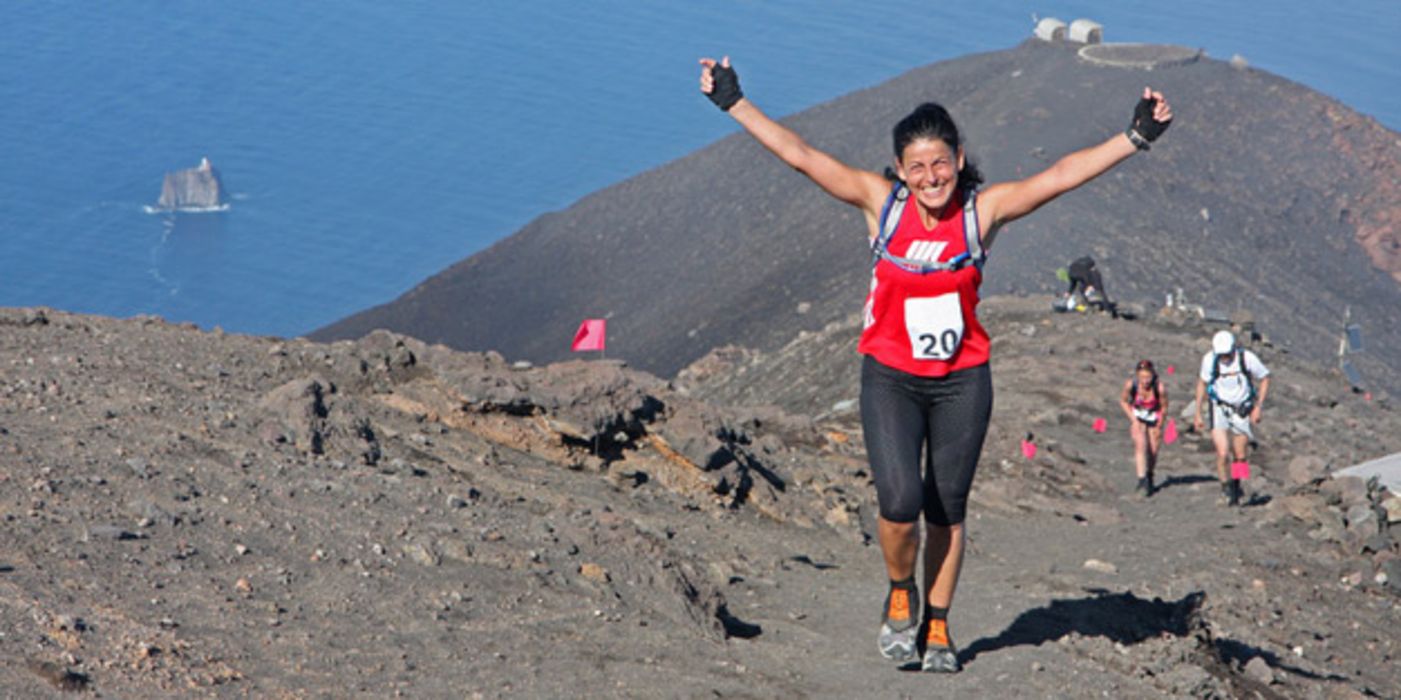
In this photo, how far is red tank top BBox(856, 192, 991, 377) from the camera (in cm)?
711

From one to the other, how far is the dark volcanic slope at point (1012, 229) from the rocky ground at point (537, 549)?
64.3 ft

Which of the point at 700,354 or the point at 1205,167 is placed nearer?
the point at 700,354

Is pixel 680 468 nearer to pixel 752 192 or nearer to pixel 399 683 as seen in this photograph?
pixel 399 683

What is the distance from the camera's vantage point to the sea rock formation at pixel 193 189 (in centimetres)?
8869

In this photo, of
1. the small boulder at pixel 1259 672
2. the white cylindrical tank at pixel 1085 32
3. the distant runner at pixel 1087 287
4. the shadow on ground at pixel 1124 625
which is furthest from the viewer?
the white cylindrical tank at pixel 1085 32

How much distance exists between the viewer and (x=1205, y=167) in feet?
146

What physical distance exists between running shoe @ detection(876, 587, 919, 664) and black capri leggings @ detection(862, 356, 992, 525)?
1.53 ft

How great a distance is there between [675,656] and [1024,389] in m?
12.7

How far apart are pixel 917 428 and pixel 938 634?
935 millimetres

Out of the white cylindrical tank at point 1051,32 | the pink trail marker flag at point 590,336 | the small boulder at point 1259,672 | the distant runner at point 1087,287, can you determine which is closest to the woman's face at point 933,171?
the small boulder at point 1259,672

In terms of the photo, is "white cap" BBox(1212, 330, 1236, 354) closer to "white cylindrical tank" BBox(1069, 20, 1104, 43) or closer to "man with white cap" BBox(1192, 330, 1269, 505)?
"man with white cap" BBox(1192, 330, 1269, 505)

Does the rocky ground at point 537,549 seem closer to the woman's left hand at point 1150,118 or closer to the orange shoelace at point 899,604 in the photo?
the orange shoelace at point 899,604

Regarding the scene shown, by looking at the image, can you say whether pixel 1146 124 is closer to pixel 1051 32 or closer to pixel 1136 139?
pixel 1136 139

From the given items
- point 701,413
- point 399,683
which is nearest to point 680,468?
point 701,413
